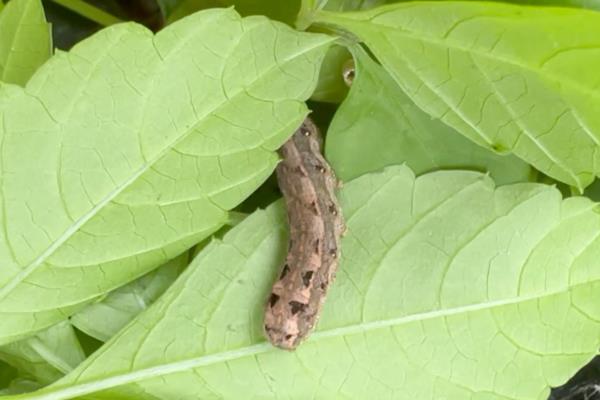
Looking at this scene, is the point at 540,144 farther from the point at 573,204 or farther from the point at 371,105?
the point at 371,105

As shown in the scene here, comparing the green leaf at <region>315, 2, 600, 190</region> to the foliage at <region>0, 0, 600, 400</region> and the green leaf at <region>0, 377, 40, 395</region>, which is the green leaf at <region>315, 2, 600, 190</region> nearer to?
the foliage at <region>0, 0, 600, 400</region>

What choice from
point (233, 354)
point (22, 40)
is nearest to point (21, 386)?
point (233, 354)

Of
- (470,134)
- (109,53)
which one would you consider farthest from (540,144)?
(109,53)

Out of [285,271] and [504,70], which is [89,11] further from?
[504,70]

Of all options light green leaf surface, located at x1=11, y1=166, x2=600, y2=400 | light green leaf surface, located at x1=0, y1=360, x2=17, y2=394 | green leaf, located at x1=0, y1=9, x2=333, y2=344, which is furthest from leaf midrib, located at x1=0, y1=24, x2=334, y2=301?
light green leaf surface, located at x1=0, y1=360, x2=17, y2=394

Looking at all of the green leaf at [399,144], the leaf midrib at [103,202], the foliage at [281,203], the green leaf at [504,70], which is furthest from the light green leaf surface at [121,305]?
the green leaf at [504,70]

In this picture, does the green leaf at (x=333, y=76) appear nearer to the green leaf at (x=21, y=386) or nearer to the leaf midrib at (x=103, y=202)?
the leaf midrib at (x=103, y=202)
